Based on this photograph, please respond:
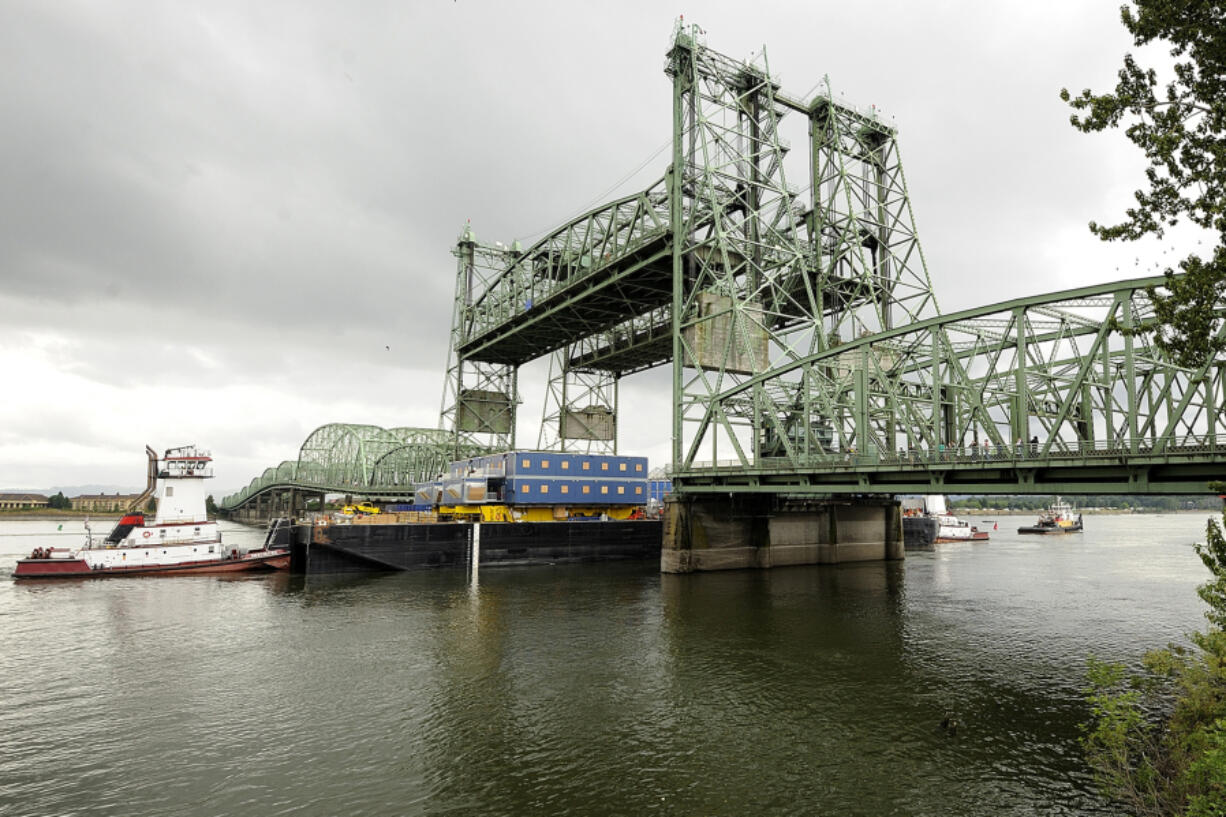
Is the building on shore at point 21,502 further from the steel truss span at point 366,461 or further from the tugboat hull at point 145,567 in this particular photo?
the tugboat hull at point 145,567

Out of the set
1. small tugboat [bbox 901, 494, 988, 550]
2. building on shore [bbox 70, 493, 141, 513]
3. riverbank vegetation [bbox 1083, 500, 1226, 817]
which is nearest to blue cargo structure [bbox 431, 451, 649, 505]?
small tugboat [bbox 901, 494, 988, 550]

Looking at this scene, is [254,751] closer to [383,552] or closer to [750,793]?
[750,793]

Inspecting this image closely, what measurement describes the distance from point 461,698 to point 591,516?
122 feet

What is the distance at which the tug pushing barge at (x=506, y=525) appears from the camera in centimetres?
4516

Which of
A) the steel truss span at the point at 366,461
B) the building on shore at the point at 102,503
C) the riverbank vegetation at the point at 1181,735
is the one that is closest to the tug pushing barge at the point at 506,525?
the riverbank vegetation at the point at 1181,735

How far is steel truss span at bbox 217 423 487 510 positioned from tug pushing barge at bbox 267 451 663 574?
53074mm

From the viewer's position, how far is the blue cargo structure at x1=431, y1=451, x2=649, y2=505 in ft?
167

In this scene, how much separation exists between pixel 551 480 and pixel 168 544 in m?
27.1

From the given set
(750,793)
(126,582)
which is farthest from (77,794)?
(126,582)

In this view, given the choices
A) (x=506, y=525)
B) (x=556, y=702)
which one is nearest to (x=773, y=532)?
(x=506, y=525)

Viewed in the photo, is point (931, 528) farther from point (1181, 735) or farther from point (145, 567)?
point (145, 567)

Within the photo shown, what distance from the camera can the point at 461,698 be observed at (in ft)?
57.6

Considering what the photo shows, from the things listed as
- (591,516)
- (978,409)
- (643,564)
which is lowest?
(643,564)

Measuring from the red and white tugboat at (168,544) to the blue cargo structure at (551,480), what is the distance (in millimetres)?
16412
